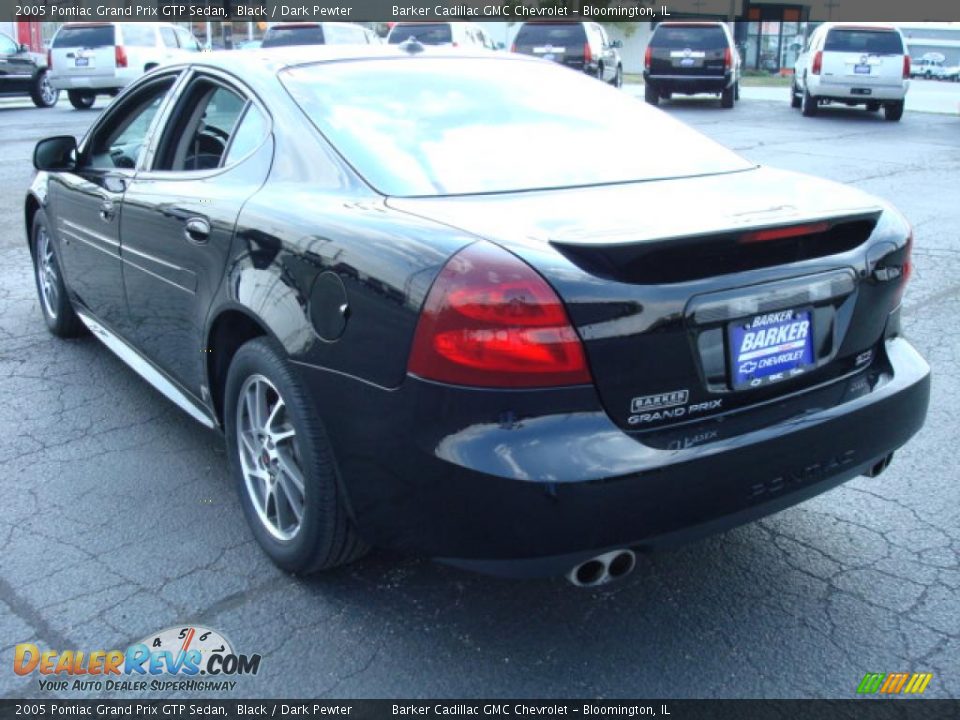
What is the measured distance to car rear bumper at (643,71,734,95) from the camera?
21656 mm

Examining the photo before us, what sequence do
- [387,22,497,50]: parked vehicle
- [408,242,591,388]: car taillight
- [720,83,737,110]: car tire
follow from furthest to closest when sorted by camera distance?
[720,83,737,110]: car tire → [387,22,497,50]: parked vehicle → [408,242,591,388]: car taillight

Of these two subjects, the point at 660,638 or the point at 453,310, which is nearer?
the point at 453,310

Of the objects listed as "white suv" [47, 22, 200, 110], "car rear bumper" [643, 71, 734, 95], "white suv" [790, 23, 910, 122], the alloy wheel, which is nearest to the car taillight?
the alloy wheel

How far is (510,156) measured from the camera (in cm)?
324

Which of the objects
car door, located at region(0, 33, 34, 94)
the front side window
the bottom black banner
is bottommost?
the bottom black banner

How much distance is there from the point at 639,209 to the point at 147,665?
1.84m

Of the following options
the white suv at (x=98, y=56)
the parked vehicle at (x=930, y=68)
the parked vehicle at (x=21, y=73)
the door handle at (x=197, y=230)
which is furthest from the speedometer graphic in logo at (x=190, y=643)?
the parked vehicle at (x=930, y=68)

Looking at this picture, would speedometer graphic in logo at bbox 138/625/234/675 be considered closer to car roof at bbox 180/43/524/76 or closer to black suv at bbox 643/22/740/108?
car roof at bbox 180/43/524/76

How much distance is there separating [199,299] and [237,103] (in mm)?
722

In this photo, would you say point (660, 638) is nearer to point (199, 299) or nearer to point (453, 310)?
point (453, 310)

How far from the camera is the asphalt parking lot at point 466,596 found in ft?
8.89

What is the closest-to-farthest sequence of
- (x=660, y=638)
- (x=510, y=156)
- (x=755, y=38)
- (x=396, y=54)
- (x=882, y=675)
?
(x=882, y=675) → (x=660, y=638) → (x=510, y=156) → (x=396, y=54) → (x=755, y=38)

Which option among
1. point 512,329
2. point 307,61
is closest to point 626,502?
point 512,329

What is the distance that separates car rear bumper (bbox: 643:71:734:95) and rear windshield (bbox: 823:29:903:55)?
8.63 feet
